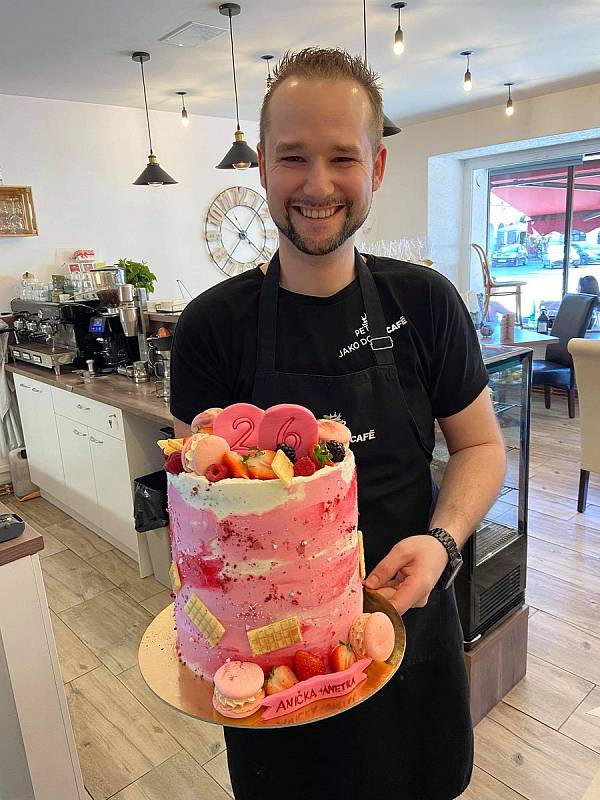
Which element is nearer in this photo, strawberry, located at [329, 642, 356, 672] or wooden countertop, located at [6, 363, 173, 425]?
strawberry, located at [329, 642, 356, 672]

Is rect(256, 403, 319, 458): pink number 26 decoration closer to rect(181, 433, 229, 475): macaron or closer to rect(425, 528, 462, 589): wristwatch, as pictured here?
rect(181, 433, 229, 475): macaron

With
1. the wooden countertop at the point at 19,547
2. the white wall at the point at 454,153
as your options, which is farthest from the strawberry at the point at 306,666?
the white wall at the point at 454,153

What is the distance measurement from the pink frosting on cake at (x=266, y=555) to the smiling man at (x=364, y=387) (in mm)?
230

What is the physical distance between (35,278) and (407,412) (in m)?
4.47

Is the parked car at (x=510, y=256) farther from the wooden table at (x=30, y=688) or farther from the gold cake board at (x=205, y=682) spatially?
the gold cake board at (x=205, y=682)

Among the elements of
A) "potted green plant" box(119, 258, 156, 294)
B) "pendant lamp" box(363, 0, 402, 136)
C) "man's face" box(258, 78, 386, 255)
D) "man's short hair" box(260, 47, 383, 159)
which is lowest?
"potted green plant" box(119, 258, 156, 294)

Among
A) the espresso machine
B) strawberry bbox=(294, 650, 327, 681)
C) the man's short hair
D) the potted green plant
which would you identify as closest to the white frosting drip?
strawberry bbox=(294, 650, 327, 681)

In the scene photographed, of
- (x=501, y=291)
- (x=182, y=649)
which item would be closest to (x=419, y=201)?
(x=501, y=291)

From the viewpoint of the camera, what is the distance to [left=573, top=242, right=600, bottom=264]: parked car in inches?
244

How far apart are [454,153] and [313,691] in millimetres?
6579

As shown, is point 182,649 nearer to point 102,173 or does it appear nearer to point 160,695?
point 160,695

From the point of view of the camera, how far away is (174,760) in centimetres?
206

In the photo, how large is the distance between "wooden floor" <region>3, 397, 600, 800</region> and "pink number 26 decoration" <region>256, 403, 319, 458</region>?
64 centimetres

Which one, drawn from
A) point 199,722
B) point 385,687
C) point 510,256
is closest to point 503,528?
point 385,687
